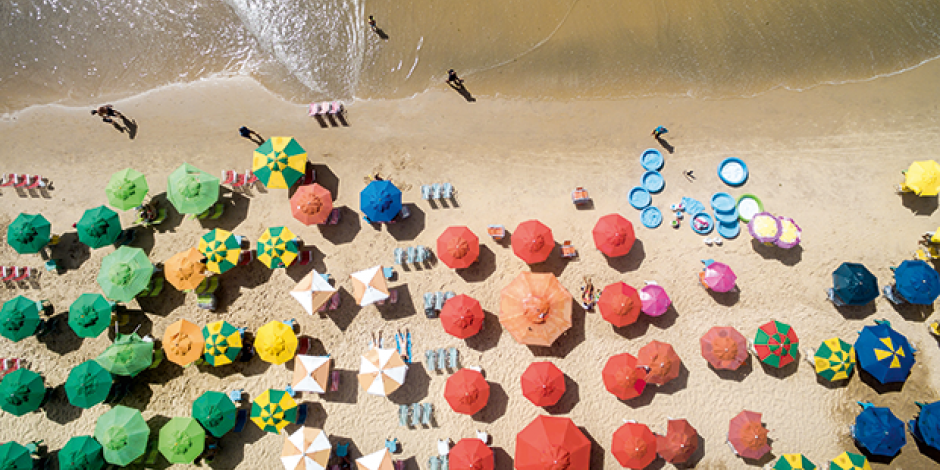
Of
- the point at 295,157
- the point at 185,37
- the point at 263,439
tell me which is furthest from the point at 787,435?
the point at 185,37

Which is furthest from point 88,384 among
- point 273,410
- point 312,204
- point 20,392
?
point 312,204

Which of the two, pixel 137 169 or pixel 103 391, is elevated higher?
pixel 137 169

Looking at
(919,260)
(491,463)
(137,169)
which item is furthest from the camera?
(137,169)

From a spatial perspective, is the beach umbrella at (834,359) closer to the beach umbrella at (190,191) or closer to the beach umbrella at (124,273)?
the beach umbrella at (190,191)

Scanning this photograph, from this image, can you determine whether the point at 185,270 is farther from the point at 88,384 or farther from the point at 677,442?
the point at 677,442

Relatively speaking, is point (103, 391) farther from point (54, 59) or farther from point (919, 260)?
point (919, 260)

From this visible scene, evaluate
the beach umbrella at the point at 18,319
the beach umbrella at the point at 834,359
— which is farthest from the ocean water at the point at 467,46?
the beach umbrella at the point at 834,359
